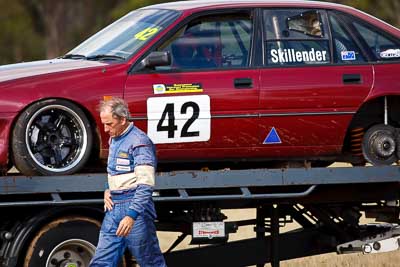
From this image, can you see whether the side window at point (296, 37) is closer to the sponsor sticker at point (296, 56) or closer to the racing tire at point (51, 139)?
Result: the sponsor sticker at point (296, 56)

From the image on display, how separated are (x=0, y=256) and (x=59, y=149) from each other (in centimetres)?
94

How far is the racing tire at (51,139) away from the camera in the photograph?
838 cm

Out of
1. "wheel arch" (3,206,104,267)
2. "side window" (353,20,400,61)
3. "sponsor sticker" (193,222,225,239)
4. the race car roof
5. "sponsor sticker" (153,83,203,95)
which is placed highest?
the race car roof

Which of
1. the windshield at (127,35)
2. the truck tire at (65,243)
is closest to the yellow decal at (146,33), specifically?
the windshield at (127,35)

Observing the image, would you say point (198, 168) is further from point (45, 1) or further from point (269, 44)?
point (45, 1)

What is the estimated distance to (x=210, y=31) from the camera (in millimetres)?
9156

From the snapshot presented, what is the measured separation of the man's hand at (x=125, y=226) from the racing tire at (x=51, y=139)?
1200 millimetres

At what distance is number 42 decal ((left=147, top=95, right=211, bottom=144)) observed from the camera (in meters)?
8.67

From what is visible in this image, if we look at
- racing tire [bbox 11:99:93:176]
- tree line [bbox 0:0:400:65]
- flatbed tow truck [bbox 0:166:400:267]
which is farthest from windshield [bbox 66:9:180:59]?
tree line [bbox 0:0:400:65]

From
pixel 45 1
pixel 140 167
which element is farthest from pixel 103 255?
pixel 45 1

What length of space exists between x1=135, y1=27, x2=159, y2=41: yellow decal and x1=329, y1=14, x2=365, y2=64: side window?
1.49 m

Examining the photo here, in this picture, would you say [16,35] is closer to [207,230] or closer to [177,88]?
[207,230]

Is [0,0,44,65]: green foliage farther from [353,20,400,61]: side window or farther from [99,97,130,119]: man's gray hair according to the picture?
[99,97,130,119]: man's gray hair

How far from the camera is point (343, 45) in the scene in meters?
9.37
